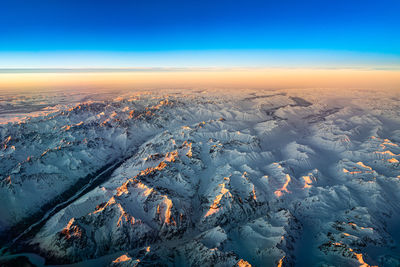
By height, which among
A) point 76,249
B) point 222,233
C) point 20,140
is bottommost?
point 76,249

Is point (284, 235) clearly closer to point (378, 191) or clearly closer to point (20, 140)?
point (378, 191)

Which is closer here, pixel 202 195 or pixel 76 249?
pixel 76 249

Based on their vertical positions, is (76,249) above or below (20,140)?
below

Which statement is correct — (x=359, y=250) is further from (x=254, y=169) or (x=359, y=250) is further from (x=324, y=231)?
(x=254, y=169)

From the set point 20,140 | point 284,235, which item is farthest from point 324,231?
point 20,140

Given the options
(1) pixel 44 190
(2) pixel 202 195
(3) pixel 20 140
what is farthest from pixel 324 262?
(3) pixel 20 140

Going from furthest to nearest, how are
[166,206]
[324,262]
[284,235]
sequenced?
[166,206]
[284,235]
[324,262]

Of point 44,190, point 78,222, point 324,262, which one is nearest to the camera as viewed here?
point 324,262

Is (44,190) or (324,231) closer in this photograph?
(324,231)

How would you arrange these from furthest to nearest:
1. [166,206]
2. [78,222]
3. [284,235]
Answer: [166,206] → [78,222] → [284,235]
